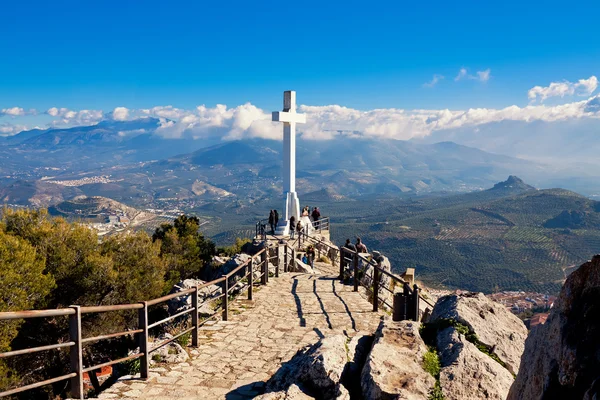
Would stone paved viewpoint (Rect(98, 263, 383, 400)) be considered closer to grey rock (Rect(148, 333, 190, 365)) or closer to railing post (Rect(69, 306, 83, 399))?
grey rock (Rect(148, 333, 190, 365))

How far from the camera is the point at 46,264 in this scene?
13.5 meters

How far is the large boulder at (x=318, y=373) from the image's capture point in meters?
4.53

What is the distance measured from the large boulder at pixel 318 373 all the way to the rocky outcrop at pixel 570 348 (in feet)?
6.31

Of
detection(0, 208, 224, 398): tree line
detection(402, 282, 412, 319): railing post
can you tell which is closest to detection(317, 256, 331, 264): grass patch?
detection(0, 208, 224, 398): tree line

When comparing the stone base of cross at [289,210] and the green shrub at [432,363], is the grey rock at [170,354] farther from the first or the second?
the stone base of cross at [289,210]

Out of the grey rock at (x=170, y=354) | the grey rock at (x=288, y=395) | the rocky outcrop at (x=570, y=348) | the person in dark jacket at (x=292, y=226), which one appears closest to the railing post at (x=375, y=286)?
the grey rock at (x=170, y=354)

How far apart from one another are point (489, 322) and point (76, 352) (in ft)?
16.8

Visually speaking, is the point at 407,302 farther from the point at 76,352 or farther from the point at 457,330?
the point at 76,352

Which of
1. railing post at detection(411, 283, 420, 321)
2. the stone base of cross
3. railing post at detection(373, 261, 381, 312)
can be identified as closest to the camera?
railing post at detection(411, 283, 420, 321)

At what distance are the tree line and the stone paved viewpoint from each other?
15.9 ft

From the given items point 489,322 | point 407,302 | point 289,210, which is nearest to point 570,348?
point 489,322

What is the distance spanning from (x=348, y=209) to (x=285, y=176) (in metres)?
172

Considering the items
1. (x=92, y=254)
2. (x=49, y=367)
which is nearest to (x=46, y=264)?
(x=92, y=254)

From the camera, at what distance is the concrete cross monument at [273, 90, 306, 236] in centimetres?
2298
